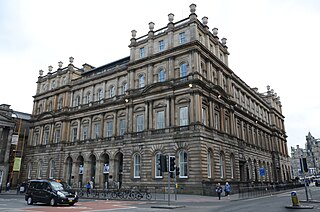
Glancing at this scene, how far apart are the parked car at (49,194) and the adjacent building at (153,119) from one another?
584 inches

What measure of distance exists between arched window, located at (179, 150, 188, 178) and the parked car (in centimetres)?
1491

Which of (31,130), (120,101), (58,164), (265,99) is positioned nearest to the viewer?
(120,101)

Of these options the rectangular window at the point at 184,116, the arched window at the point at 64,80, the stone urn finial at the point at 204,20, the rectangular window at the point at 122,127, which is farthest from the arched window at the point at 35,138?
the stone urn finial at the point at 204,20

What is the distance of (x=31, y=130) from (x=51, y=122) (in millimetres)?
7089

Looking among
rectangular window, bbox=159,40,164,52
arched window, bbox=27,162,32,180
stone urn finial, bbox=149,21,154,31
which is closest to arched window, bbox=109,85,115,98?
rectangular window, bbox=159,40,164,52

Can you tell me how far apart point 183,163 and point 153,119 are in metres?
7.44

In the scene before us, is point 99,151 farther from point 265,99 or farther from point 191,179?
point 265,99

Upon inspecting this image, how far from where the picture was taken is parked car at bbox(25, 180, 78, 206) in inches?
771

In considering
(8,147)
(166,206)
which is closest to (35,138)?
(8,147)

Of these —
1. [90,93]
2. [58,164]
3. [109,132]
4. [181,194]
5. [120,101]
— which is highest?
[90,93]

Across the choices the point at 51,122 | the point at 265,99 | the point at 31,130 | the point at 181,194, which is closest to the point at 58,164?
the point at 51,122

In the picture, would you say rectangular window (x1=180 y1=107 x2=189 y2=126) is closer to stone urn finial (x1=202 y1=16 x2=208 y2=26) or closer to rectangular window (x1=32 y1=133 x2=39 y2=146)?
stone urn finial (x1=202 y1=16 x2=208 y2=26)

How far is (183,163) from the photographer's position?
32969mm

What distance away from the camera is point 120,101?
141 ft
